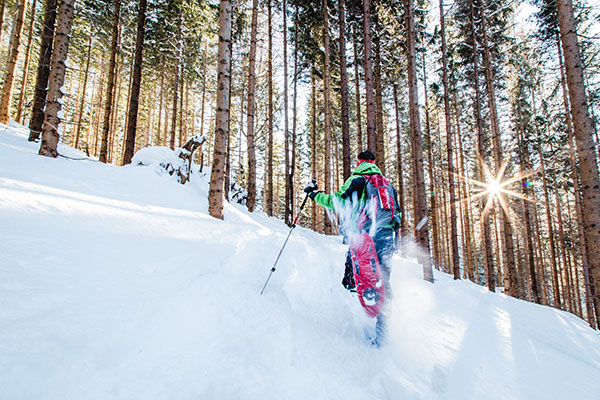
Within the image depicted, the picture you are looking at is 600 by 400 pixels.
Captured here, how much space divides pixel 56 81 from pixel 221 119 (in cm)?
393

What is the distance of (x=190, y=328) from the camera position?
2.13 meters

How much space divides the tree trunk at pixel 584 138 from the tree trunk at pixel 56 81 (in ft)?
35.4

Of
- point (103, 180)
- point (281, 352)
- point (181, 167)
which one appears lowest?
point (281, 352)

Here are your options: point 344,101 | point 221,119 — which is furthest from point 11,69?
point 344,101

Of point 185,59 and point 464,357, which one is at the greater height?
point 185,59

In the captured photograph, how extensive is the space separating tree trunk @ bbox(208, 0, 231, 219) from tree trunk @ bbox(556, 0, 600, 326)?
7.08 meters

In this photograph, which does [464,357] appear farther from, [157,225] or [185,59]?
[185,59]

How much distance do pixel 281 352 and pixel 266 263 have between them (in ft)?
6.66

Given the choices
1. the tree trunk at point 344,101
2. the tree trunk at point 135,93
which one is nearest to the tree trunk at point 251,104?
the tree trunk at point 344,101

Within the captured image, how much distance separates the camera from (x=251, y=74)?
424 inches

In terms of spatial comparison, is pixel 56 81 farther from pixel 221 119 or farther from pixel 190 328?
pixel 190 328

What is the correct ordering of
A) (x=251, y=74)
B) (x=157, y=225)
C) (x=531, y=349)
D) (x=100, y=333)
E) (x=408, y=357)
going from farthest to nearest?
(x=251, y=74) → (x=157, y=225) → (x=531, y=349) → (x=408, y=357) → (x=100, y=333)

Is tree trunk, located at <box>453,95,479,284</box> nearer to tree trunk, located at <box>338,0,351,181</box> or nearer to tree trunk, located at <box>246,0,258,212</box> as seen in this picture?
Answer: tree trunk, located at <box>338,0,351,181</box>

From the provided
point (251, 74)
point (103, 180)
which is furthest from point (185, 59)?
point (103, 180)
